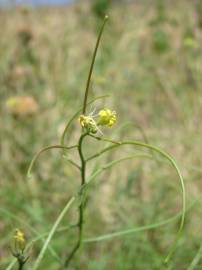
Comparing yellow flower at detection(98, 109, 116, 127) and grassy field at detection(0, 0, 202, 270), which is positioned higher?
yellow flower at detection(98, 109, 116, 127)

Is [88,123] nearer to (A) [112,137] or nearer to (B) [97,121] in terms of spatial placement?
(B) [97,121]

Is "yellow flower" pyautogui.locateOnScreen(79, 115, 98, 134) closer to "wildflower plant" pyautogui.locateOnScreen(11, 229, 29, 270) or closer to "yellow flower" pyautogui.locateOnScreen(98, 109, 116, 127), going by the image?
"yellow flower" pyautogui.locateOnScreen(98, 109, 116, 127)

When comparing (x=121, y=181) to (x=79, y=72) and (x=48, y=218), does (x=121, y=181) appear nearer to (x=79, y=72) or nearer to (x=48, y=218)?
(x=48, y=218)

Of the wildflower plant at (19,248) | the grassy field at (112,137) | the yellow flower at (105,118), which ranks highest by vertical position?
the yellow flower at (105,118)

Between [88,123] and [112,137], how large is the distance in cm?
42

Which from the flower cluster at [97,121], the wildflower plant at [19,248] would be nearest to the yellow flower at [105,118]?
the flower cluster at [97,121]

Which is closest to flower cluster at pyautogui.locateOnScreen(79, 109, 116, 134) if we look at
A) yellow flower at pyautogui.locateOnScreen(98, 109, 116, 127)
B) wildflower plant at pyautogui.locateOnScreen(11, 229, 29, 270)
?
yellow flower at pyautogui.locateOnScreen(98, 109, 116, 127)

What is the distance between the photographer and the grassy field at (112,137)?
1.46m

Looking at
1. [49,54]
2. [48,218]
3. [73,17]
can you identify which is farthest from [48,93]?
[73,17]

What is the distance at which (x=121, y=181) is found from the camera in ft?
5.98

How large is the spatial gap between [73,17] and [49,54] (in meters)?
1.28

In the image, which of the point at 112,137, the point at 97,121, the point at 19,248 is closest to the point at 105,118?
the point at 97,121

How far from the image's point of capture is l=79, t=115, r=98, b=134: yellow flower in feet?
2.36

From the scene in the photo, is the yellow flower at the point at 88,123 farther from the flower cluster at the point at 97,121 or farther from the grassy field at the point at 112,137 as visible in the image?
the grassy field at the point at 112,137
